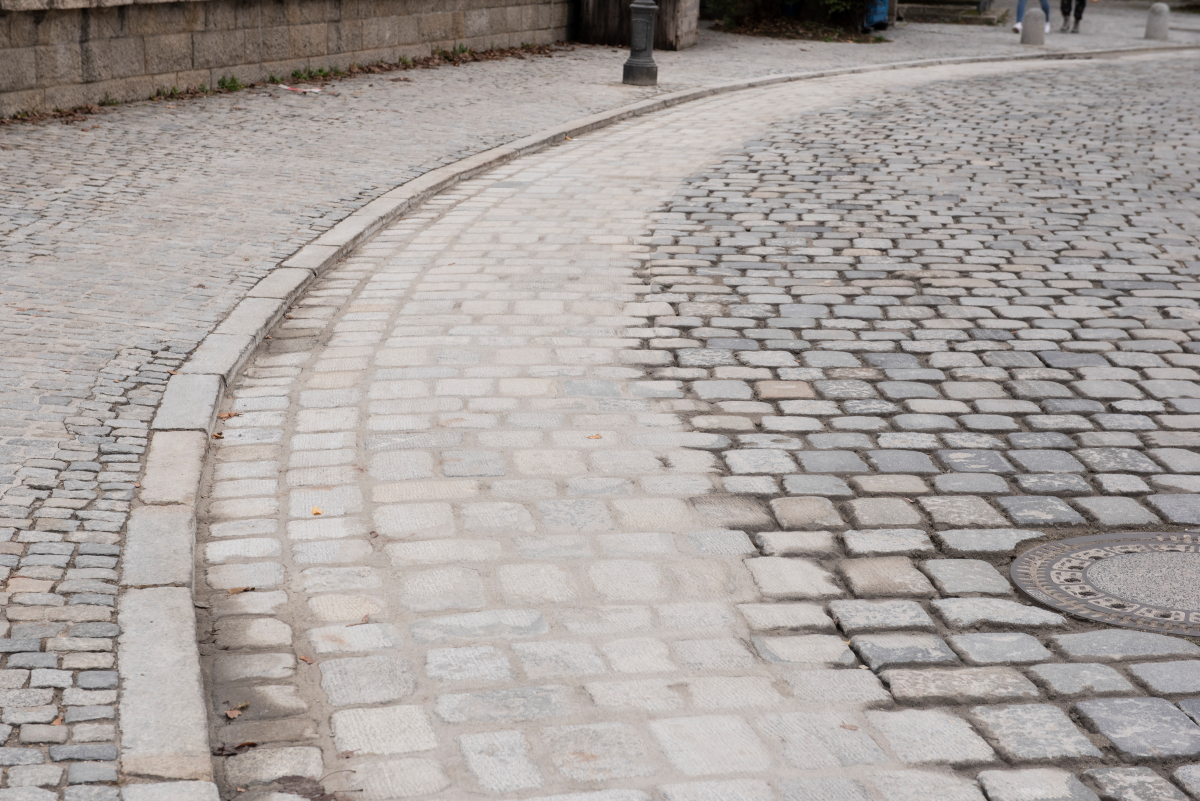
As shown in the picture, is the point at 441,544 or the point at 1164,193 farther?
the point at 1164,193

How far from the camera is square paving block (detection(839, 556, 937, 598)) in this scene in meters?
4.00

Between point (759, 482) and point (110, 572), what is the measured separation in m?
2.29

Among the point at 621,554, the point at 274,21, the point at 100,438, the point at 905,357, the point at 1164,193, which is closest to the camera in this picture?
the point at 621,554

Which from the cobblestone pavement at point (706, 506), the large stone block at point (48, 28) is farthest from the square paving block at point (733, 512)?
the large stone block at point (48, 28)

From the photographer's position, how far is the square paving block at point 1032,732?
3.19 metres

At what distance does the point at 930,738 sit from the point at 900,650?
432 millimetres

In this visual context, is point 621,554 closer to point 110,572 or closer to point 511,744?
point 511,744

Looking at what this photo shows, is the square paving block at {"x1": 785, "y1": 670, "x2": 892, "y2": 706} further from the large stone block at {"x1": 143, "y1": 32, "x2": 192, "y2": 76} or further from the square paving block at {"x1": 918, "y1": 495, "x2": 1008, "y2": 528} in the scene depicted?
the large stone block at {"x1": 143, "y1": 32, "x2": 192, "y2": 76}

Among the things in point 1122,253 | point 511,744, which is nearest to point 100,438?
point 511,744

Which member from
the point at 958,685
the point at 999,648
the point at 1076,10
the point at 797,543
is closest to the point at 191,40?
the point at 797,543

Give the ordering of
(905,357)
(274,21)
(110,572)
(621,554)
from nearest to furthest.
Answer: (110,572) → (621,554) → (905,357) → (274,21)

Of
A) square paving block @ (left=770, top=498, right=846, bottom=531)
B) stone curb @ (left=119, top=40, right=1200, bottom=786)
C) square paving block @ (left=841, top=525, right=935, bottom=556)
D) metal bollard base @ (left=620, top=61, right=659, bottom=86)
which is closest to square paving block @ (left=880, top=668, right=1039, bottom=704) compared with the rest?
square paving block @ (left=841, top=525, right=935, bottom=556)

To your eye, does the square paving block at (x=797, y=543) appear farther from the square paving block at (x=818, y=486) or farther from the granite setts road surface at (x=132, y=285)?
the square paving block at (x=818, y=486)

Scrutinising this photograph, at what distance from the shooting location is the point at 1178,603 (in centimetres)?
392
